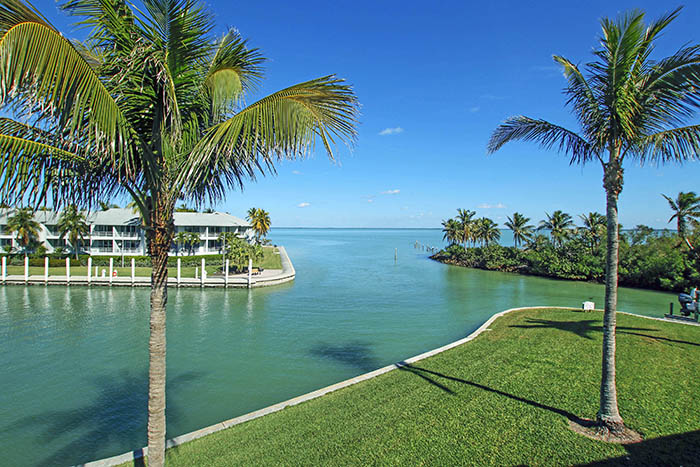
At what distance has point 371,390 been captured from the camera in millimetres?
8602

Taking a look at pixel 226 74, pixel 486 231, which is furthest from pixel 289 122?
pixel 486 231

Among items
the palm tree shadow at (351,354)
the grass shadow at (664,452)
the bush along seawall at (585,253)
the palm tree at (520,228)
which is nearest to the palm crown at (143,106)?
the grass shadow at (664,452)

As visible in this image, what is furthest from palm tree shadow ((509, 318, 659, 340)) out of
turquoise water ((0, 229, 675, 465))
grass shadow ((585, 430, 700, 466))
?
grass shadow ((585, 430, 700, 466))

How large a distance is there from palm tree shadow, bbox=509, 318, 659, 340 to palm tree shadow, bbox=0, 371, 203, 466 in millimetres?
12708

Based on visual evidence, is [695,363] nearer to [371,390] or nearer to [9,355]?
[371,390]

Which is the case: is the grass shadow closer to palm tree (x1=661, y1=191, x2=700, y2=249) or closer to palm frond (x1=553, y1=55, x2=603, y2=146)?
palm frond (x1=553, y1=55, x2=603, y2=146)

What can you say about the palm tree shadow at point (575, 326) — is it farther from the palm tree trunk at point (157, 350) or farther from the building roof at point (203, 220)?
the building roof at point (203, 220)

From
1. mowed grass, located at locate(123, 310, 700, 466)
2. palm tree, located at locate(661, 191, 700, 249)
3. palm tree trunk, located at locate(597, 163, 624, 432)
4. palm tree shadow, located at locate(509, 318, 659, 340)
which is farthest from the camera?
palm tree, located at locate(661, 191, 700, 249)

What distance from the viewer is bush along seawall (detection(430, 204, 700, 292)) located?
Result: 3169 cm

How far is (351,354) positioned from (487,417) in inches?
328

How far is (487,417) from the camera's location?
675 cm

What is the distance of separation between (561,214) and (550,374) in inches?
1871

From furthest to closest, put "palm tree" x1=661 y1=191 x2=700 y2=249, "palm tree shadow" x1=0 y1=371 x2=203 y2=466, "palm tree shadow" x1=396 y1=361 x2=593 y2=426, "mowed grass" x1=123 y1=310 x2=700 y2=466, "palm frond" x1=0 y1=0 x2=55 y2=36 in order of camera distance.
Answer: "palm tree" x1=661 y1=191 x2=700 y2=249 < "palm tree shadow" x1=0 y1=371 x2=203 y2=466 < "palm tree shadow" x1=396 y1=361 x2=593 y2=426 < "mowed grass" x1=123 y1=310 x2=700 y2=466 < "palm frond" x1=0 y1=0 x2=55 y2=36

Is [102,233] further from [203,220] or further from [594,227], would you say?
[594,227]
